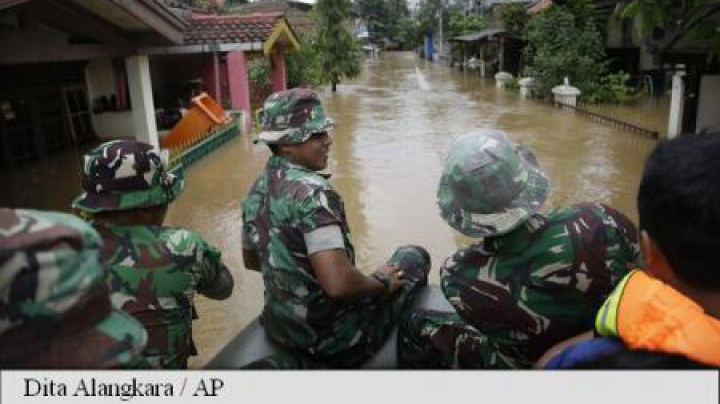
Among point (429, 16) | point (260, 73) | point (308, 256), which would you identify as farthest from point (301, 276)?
point (429, 16)

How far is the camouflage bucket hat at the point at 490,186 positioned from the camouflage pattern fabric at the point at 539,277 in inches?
3.0

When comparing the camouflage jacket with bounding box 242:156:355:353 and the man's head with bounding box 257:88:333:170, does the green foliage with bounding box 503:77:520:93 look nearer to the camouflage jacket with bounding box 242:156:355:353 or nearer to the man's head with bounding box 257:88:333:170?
the man's head with bounding box 257:88:333:170

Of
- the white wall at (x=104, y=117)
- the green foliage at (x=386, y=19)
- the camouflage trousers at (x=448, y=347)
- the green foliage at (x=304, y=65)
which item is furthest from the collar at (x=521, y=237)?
the green foliage at (x=386, y=19)

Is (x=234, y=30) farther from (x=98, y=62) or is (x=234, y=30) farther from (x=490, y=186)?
(x=490, y=186)

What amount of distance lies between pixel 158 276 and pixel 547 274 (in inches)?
49.3

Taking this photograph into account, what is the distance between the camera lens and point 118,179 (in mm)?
2047

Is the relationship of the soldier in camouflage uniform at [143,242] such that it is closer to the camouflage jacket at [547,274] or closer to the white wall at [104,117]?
the camouflage jacket at [547,274]

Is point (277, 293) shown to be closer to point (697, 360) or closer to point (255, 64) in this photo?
point (697, 360)

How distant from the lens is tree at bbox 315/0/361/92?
72.0 ft

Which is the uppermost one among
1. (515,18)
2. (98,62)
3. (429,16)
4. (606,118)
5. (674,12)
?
(429,16)

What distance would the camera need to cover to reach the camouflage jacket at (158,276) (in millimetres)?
2061

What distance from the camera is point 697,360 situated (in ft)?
3.48

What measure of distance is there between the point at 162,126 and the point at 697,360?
12.3 meters

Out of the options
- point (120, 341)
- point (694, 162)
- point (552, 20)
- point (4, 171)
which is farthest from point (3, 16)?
point (552, 20)
